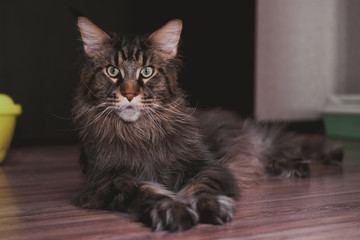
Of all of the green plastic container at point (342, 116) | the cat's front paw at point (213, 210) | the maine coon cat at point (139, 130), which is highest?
the maine coon cat at point (139, 130)

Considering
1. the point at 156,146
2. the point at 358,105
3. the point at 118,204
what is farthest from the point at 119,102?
the point at 358,105

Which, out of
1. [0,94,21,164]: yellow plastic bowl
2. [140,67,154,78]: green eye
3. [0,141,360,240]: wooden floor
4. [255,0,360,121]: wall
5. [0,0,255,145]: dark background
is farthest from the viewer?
[255,0,360,121]: wall

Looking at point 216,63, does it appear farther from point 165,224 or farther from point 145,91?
point 165,224

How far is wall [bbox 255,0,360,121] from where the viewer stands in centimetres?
480

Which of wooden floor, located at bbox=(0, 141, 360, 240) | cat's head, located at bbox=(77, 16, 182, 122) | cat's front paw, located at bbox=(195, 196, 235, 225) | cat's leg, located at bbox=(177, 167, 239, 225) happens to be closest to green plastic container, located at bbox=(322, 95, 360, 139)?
wooden floor, located at bbox=(0, 141, 360, 240)

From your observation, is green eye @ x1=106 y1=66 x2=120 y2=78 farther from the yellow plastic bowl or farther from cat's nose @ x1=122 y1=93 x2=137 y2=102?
the yellow plastic bowl

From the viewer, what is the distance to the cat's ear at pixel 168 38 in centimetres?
180

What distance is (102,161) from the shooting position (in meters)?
1.74

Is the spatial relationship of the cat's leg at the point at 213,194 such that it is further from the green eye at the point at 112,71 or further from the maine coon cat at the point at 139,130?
the green eye at the point at 112,71

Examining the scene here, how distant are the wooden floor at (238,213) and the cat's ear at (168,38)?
28.7 inches

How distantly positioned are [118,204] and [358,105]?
334cm

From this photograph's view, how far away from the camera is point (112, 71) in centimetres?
170

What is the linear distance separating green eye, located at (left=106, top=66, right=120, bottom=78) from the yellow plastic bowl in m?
1.45

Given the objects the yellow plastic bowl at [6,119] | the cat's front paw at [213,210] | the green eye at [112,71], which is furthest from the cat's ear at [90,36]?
the yellow plastic bowl at [6,119]
